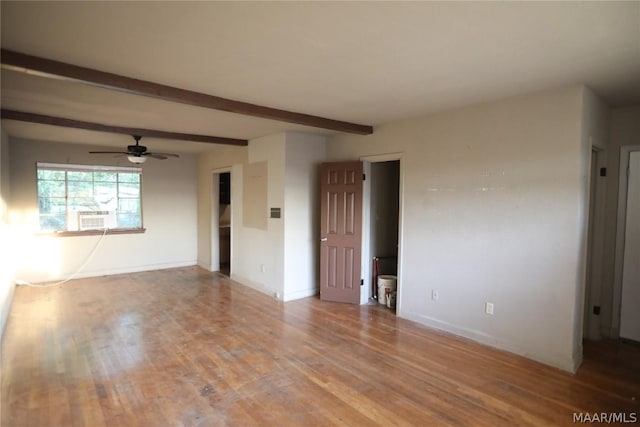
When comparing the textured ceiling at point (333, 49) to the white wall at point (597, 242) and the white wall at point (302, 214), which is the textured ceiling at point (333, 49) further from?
the white wall at point (302, 214)

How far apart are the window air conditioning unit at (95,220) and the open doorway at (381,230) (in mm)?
4942

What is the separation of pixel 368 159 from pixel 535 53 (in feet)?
8.68

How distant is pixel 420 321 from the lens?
162 inches

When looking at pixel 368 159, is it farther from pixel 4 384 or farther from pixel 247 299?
pixel 4 384

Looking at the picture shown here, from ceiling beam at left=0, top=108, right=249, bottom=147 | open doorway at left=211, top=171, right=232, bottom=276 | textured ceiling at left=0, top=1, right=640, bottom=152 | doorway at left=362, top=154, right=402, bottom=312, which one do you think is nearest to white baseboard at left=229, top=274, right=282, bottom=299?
open doorway at left=211, top=171, right=232, bottom=276

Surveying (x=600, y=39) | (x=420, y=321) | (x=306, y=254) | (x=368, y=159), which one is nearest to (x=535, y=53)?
(x=600, y=39)

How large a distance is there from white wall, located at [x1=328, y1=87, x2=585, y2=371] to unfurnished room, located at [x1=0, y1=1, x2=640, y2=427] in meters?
0.02

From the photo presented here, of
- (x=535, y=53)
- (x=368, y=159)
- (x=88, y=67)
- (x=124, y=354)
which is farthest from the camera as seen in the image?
(x=368, y=159)

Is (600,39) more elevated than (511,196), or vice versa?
(600,39)

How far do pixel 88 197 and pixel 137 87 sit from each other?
4623 mm

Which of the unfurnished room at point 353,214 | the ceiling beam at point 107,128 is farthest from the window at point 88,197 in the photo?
the ceiling beam at point 107,128

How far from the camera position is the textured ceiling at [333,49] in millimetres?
1740

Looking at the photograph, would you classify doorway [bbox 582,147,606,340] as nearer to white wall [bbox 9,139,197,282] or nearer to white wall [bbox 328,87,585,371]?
white wall [bbox 328,87,585,371]

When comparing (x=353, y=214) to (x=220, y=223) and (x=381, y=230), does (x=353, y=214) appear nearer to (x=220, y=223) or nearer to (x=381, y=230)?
(x=381, y=230)
